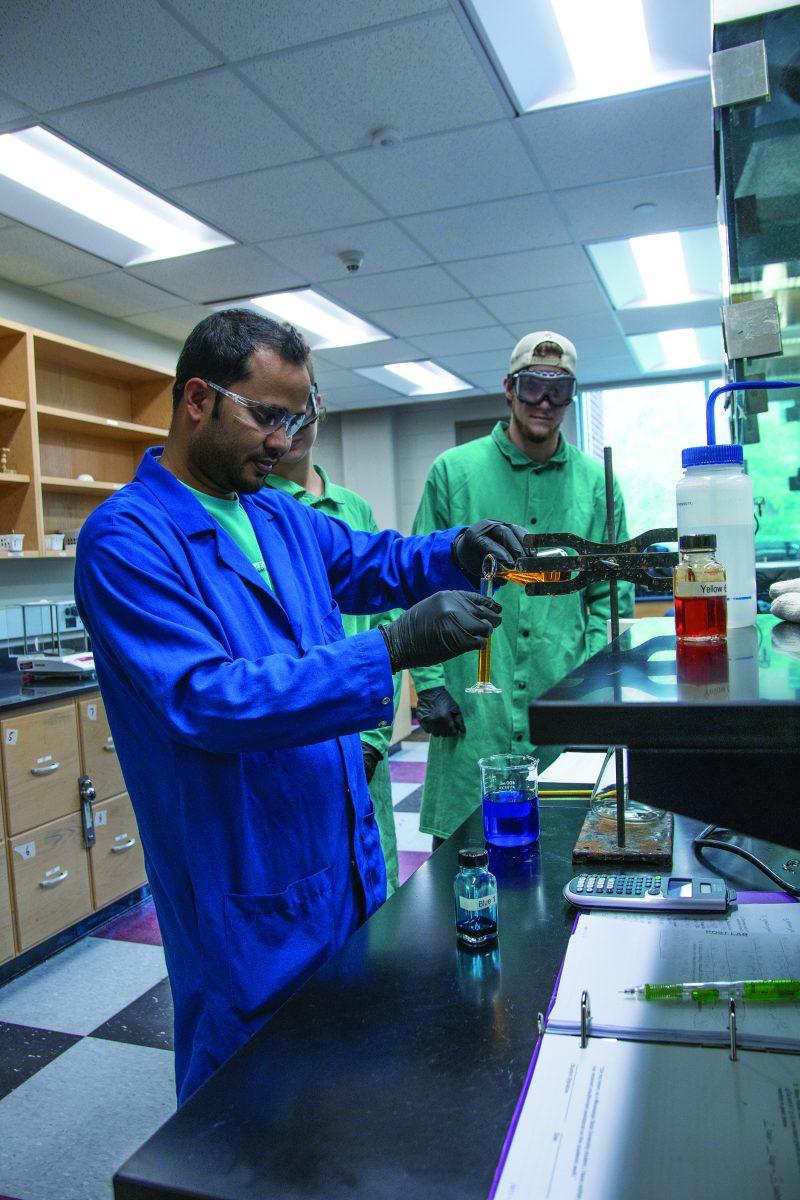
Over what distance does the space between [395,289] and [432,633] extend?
388 centimetres

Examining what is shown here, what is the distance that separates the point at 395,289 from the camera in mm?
4426

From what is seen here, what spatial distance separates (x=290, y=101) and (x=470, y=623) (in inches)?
90.7

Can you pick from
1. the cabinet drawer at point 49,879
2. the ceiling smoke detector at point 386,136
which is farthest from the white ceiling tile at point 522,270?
the cabinet drawer at point 49,879

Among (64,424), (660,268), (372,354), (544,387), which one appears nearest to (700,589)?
(544,387)

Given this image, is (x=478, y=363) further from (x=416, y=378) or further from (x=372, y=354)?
(x=372, y=354)

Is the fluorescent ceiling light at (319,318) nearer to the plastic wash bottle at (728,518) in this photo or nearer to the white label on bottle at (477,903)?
the plastic wash bottle at (728,518)

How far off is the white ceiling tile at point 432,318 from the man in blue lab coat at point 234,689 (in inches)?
151

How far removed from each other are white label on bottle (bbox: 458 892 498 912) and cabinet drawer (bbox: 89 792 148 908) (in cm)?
226

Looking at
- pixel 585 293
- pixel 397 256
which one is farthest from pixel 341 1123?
pixel 585 293

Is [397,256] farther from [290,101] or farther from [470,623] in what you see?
[470,623]

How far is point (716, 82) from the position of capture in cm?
142

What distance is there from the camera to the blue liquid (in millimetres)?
1141

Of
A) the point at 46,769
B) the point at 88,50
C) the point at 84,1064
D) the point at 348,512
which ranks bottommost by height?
the point at 84,1064

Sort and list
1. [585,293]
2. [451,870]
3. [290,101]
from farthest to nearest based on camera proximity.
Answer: [585,293] < [290,101] < [451,870]
